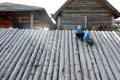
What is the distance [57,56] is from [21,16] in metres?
14.0

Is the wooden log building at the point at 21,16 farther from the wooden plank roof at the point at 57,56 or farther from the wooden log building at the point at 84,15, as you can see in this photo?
the wooden plank roof at the point at 57,56

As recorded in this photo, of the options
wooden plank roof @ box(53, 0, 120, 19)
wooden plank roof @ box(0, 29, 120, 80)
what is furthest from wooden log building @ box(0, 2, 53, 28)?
wooden plank roof @ box(0, 29, 120, 80)

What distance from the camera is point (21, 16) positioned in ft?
73.2

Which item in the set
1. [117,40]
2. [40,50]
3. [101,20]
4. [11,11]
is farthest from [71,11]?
[40,50]

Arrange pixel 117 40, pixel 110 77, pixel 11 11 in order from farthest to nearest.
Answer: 1. pixel 11 11
2. pixel 117 40
3. pixel 110 77

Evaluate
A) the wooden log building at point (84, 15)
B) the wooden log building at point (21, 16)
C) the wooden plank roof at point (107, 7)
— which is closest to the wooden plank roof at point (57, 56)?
the wooden plank roof at point (107, 7)

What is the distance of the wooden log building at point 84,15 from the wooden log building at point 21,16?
101 inches

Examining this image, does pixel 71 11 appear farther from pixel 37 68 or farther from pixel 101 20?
pixel 37 68

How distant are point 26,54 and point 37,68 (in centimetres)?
123

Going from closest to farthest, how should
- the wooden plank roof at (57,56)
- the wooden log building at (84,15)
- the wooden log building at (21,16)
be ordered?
the wooden plank roof at (57,56) → the wooden log building at (84,15) → the wooden log building at (21,16)

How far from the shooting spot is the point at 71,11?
742 inches

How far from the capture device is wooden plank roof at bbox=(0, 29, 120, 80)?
7.61 m

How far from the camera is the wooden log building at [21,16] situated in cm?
2006

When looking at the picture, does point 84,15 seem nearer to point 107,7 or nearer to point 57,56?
point 107,7
